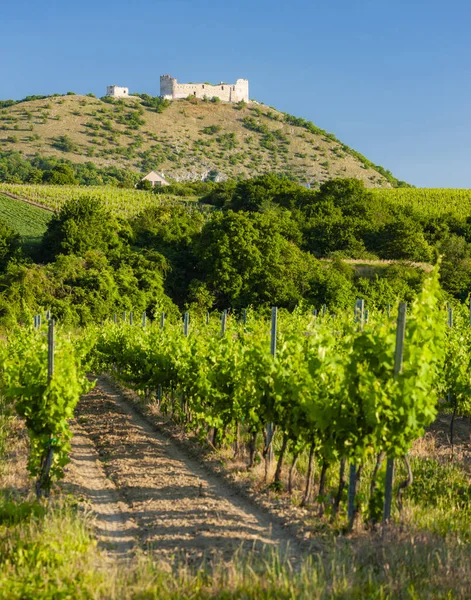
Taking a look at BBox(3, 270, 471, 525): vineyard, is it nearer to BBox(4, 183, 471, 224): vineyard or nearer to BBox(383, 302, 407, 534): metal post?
BBox(383, 302, 407, 534): metal post

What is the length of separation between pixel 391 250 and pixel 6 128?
258ft

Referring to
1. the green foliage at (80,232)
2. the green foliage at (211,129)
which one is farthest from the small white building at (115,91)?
the green foliage at (80,232)

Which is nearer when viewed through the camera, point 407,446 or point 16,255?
point 407,446

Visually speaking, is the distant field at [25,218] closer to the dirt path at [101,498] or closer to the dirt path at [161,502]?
the dirt path at [161,502]

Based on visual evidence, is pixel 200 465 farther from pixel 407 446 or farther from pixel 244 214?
pixel 244 214

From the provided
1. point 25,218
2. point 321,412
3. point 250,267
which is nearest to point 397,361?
point 321,412

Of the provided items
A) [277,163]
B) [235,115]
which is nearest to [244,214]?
[277,163]

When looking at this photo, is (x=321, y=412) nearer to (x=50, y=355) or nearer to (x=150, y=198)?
(x=50, y=355)

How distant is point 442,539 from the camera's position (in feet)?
17.1

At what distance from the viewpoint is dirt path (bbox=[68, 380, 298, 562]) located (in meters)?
5.52

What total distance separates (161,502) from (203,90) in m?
136

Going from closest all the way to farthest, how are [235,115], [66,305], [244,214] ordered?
[66,305]
[244,214]
[235,115]

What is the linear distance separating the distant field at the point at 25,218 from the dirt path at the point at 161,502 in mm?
31423

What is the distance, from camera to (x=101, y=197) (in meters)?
51.1
